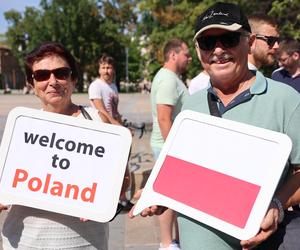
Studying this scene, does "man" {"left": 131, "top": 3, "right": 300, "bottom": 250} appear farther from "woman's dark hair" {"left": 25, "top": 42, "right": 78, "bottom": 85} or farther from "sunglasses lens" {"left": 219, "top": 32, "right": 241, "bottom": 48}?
"woman's dark hair" {"left": 25, "top": 42, "right": 78, "bottom": 85}

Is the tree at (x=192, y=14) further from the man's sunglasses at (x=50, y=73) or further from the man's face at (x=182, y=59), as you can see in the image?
the man's sunglasses at (x=50, y=73)

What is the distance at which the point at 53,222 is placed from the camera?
2383 millimetres

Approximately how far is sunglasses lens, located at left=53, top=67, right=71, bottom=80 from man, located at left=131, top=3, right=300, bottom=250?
73 cm

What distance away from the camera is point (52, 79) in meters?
2.46

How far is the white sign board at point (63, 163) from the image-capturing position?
2283 millimetres

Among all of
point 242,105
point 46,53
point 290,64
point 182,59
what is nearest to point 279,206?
point 242,105

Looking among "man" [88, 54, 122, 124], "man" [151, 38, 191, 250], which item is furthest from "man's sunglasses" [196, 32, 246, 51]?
"man" [88, 54, 122, 124]

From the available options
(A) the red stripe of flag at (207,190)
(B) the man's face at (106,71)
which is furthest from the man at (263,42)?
(B) the man's face at (106,71)

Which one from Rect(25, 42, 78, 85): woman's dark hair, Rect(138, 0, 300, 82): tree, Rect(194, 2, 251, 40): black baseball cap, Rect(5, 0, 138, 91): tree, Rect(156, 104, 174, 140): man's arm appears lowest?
Rect(5, 0, 138, 91): tree

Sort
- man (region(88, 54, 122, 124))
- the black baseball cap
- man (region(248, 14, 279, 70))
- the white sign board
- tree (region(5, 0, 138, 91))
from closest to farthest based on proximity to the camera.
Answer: the black baseball cap
the white sign board
man (region(248, 14, 279, 70))
man (region(88, 54, 122, 124))
tree (region(5, 0, 138, 91))

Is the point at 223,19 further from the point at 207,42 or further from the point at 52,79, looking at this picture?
the point at 52,79

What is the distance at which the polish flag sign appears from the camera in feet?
6.07

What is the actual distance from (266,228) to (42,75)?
4.35 ft

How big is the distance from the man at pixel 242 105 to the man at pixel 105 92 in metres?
3.94
